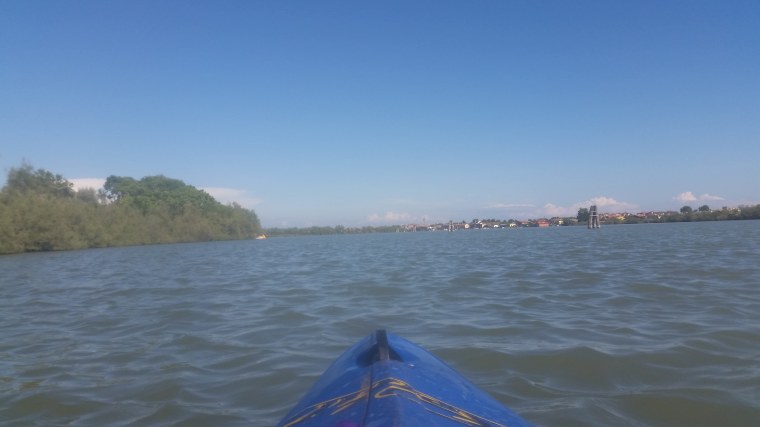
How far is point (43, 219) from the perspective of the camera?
3759cm

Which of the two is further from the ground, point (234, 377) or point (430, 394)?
point (430, 394)

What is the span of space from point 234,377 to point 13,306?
826 centimetres

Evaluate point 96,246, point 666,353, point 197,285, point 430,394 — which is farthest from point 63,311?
point 96,246

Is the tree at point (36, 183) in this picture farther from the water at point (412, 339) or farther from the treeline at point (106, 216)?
the water at point (412, 339)

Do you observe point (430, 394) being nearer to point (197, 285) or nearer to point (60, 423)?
point (60, 423)

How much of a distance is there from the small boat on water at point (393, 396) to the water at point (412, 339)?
3.53 feet

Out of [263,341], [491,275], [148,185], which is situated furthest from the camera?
[148,185]

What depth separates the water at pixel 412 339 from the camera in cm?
387

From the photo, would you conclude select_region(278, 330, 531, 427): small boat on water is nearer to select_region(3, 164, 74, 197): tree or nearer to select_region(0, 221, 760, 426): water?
select_region(0, 221, 760, 426): water

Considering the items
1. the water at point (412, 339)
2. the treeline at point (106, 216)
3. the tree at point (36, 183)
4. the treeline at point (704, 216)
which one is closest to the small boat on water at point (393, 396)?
the water at point (412, 339)

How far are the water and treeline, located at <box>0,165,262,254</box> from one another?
32175mm

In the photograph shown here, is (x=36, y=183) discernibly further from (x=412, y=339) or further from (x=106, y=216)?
(x=412, y=339)

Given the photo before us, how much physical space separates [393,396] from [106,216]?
58175 millimetres

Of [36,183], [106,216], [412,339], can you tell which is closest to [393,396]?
[412,339]
